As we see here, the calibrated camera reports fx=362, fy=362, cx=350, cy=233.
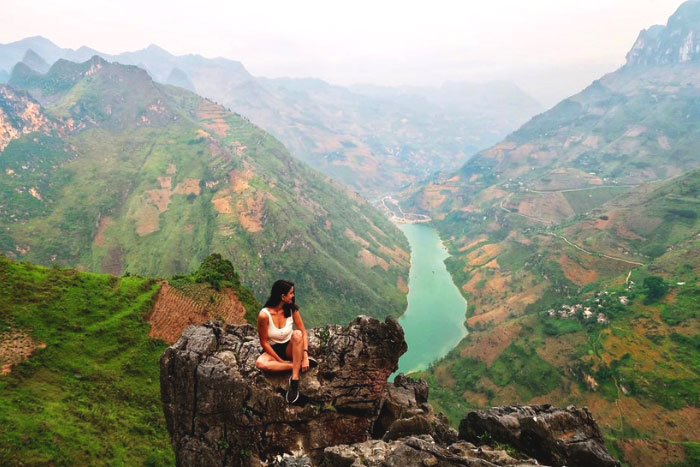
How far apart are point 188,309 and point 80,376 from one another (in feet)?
48.7

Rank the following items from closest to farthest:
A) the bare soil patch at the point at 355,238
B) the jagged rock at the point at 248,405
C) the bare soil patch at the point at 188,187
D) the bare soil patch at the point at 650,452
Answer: the jagged rock at the point at 248,405 < the bare soil patch at the point at 650,452 < the bare soil patch at the point at 188,187 < the bare soil patch at the point at 355,238

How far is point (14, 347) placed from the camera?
27.2 meters

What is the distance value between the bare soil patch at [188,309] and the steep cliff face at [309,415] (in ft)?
84.6

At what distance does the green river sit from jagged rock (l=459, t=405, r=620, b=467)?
89172mm

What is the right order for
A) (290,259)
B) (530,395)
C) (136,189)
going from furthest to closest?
1. (136,189)
2. (290,259)
3. (530,395)

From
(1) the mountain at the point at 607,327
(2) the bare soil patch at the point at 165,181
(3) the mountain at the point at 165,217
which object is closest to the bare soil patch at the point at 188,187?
(3) the mountain at the point at 165,217

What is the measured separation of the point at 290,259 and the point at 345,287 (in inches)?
884

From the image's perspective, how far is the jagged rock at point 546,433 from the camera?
16266 mm

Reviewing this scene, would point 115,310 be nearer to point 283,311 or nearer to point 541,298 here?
point 283,311

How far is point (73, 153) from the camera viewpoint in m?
158

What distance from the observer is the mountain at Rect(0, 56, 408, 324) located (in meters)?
116

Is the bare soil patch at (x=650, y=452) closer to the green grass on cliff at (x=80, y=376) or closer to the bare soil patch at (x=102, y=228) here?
the green grass on cliff at (x=80, y=376)

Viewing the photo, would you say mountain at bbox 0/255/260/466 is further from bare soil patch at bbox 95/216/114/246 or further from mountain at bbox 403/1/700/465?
bare soil patch at bbox 95/216/114/246

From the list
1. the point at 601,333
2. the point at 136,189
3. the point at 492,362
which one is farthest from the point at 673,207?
the point at 136,189
